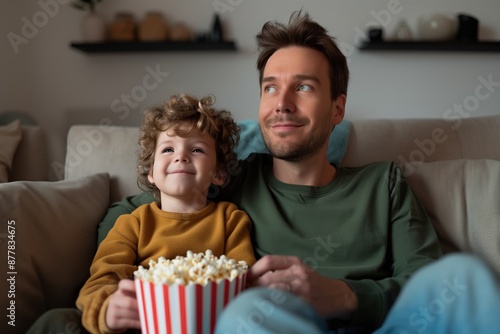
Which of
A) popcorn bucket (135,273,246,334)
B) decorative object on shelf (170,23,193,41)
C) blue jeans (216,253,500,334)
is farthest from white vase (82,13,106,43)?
blue jeans (216,253,500,334)

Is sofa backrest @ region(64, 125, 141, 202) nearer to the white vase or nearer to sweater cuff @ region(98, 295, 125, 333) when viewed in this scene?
sweater cuff @ region(98, 295, 125, 333)

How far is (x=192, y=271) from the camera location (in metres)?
0.95

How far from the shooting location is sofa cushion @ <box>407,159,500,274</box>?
59.2 inches

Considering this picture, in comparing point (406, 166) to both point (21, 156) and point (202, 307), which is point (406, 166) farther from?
point (21, 156)

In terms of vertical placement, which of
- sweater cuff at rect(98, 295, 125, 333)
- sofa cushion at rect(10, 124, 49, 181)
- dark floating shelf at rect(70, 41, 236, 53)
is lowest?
sweater cuff at rect(98, 295, 125, 333)

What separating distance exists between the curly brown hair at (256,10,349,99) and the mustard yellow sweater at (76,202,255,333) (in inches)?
19.9

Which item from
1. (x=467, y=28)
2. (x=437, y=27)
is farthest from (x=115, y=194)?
(x=467, y=28)

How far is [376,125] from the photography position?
187cm

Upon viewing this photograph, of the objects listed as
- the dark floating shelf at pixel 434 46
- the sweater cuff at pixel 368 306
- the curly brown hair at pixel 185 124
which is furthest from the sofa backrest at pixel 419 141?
the dark floating shelf at pixel 434 46

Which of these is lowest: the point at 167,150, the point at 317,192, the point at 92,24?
the point at 317,192

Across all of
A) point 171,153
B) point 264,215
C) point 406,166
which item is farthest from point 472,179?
point 171,153

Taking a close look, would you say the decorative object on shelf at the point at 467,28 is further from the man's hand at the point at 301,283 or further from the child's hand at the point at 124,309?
the child's hand at the point at 124,309

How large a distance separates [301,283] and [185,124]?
0.57 metres

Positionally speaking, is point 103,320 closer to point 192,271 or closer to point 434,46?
point 192,271
